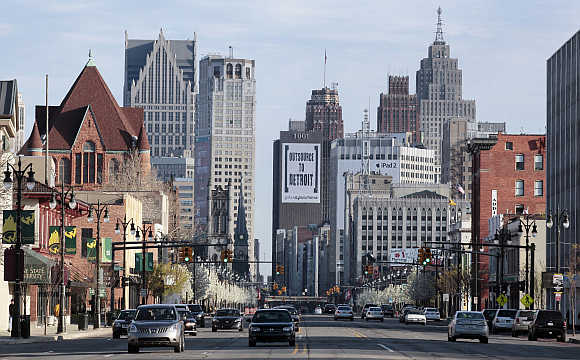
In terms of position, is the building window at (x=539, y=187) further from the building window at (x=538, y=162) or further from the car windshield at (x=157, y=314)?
the car windshield at (x=157, y=314)

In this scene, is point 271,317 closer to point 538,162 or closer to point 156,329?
point 156,329

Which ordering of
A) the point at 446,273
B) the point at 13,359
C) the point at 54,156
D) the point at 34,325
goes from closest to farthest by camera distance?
the point at 13,359
the point at 34,325
the point at 446,273
the point at 54,156

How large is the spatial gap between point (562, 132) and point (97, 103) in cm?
7456

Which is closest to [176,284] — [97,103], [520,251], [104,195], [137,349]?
[104,195]

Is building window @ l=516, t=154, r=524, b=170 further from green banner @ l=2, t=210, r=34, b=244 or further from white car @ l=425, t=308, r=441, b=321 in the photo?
green banner @ l=2, t=210, r=34, b=244

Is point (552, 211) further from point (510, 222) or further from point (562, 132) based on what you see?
point (510, 222)

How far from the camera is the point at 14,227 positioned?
6019 cm

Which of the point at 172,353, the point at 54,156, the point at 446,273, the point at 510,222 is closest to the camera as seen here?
the point at 172,353

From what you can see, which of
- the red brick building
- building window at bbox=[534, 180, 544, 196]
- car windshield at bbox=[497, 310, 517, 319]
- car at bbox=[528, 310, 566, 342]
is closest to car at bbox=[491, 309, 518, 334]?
car windshield at bbox=[497, 310, 517, 319]

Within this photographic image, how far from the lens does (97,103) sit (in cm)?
15762

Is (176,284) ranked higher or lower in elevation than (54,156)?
lower

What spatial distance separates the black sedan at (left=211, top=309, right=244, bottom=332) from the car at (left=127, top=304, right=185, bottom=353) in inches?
1241

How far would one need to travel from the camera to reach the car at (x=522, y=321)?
71.1 metres

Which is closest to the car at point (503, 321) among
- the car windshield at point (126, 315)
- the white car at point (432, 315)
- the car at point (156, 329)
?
the car windshield at point (126, 315)
